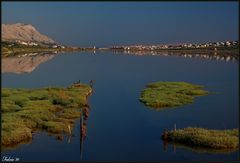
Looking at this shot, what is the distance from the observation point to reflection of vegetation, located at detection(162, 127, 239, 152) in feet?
104

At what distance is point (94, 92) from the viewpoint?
64812 millimetres

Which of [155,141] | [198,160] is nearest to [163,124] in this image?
[155,141]

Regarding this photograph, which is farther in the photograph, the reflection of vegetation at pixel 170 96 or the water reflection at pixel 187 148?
the reflection of vegetation at pixel 170 96

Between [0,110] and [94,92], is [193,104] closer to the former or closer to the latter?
[94,92]

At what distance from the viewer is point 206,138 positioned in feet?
107

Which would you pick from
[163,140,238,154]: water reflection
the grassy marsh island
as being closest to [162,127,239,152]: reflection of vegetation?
[163,140,238,154]: water reflection

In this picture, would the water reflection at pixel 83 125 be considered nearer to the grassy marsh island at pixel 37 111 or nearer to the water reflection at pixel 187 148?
the grassy marsh island at pixel 37 111

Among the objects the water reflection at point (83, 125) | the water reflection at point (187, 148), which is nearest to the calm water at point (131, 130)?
the water reflection at point (187, 148)

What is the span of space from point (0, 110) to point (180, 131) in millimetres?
17678

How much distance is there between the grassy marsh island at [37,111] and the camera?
34.4m

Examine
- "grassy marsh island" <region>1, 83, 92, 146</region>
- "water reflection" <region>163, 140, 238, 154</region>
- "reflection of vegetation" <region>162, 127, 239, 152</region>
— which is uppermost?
"grassy marsh island" <region>1, 83, 92, 146</region>

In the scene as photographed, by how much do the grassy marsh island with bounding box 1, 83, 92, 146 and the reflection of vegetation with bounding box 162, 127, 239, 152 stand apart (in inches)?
368

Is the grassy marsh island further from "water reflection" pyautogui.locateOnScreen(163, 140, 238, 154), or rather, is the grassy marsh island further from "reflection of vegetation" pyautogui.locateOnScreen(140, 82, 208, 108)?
"water reflection" pyautogui.locateOnScreen(163, 140, 238, 154)

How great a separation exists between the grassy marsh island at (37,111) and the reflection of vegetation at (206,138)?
9.35 meters
